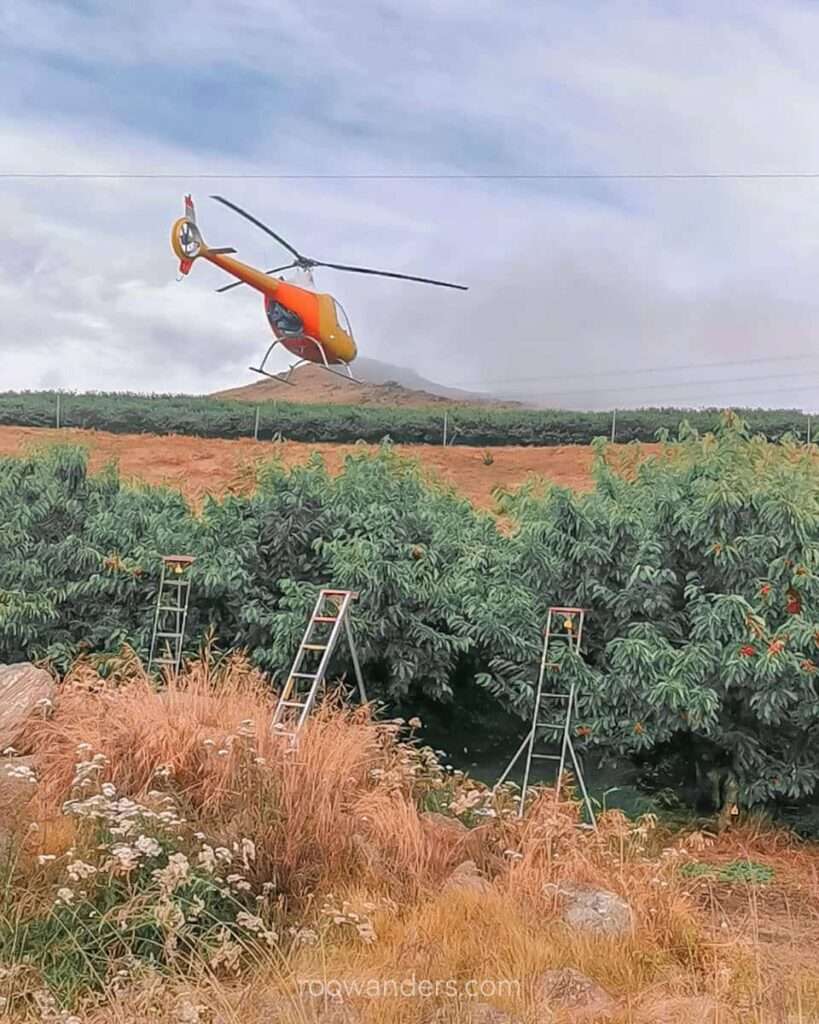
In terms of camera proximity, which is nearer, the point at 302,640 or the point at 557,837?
the point at 557,837

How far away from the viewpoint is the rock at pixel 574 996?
10.0ft

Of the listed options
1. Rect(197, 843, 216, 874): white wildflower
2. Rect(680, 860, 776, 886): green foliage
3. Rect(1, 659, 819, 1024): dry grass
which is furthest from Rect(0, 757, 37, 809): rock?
Rect(680, 860, 776, 886): green foliage

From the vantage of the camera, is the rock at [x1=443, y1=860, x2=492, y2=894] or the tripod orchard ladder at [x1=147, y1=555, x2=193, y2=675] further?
the tripod orchard ladder at [x1=147, y1=555, x2=193, y2=675]

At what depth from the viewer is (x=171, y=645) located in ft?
24.1

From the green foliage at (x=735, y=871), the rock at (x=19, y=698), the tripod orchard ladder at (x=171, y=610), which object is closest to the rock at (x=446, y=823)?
the green foliage at (x=735, y=871)

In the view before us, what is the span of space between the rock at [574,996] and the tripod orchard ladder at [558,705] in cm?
253

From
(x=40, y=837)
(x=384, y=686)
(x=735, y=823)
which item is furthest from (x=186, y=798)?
(x=735, y=823)

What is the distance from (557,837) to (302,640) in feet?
7.88

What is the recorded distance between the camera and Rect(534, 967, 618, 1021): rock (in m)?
3.06

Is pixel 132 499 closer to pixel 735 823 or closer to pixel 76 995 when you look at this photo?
pixel 735 823

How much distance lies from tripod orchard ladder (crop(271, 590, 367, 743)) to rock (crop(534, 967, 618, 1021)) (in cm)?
224

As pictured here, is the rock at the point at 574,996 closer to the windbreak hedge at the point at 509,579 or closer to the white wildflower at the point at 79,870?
the white wildflower at the point at 79,870

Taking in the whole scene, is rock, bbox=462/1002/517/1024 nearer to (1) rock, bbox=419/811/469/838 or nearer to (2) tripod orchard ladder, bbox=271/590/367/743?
(1) rock, bbox=419/811/469/838

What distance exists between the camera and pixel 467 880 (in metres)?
4.22
